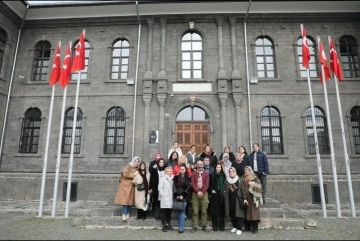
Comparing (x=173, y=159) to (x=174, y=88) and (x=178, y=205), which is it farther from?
(x=174, y=88)

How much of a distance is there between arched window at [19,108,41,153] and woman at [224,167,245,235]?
12096 mm

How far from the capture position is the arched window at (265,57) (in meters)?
15.3

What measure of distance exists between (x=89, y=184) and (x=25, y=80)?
7587 mm

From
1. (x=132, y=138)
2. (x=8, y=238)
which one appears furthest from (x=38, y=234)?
(x=132, y=138)

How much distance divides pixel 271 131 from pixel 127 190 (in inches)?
363

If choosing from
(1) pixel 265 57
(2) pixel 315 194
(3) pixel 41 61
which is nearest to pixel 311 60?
(1) pixel 265 57

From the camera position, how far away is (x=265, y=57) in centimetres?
1546

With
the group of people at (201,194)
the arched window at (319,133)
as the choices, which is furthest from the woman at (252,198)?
the arched window at (319,133)

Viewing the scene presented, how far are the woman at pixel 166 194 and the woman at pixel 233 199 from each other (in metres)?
1.62

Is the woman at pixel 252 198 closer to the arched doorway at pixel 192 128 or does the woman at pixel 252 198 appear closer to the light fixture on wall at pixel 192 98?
the arched doorway at pixel 192 128

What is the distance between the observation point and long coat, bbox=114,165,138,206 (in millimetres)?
8188

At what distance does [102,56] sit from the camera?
15.7 meters

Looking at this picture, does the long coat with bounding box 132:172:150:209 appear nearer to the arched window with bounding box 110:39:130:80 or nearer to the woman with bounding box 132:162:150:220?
the woman with bounding box 132:162:150:220

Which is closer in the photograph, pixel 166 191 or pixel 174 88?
pixel 166 191
